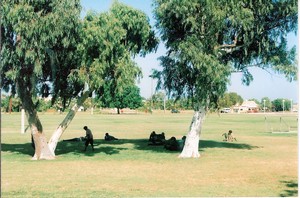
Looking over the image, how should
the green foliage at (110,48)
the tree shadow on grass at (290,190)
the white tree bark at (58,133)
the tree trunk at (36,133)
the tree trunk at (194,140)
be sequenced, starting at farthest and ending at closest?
the tree trunk at (194,140)
the white tree bark at (58,133)
the tree trunk at (36,133)
the green foliage at (110,48)
the tree shadow on grass at (290,190)

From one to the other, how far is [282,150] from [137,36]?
12352mm

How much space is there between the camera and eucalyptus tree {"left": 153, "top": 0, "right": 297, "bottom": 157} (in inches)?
864

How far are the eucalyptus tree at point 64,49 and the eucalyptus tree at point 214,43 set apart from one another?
223 cm

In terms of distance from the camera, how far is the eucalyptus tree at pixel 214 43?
21938 mm

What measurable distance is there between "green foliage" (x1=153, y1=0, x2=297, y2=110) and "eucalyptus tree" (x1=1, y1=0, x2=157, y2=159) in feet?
7.20

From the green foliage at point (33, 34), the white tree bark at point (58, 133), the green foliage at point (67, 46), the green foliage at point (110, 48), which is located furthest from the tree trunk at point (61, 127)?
the green foliage at point (33, 34)

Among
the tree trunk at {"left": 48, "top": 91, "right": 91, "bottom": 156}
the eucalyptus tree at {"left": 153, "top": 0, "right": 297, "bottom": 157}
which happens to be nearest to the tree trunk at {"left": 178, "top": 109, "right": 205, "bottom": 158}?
the eucalyptus tree at {"left": 153, "top": 0, "right": 297, "bottom": 157}

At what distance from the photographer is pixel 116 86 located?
76.5ft

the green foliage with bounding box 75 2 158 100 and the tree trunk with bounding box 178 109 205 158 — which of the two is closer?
the green foliage with bounding box 75 2 158 100

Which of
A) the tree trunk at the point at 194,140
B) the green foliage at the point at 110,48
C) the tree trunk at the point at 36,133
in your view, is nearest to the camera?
the green foliage at the point at 110,48

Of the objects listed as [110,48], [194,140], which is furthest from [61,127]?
[194,140]

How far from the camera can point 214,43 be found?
22.8 m

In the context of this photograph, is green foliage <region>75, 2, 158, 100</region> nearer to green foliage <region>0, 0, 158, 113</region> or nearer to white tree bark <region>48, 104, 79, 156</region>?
green foliage <region>0, 0, 158, 113</region>

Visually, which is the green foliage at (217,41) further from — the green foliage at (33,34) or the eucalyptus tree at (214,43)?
the green foliage at (33,34)
